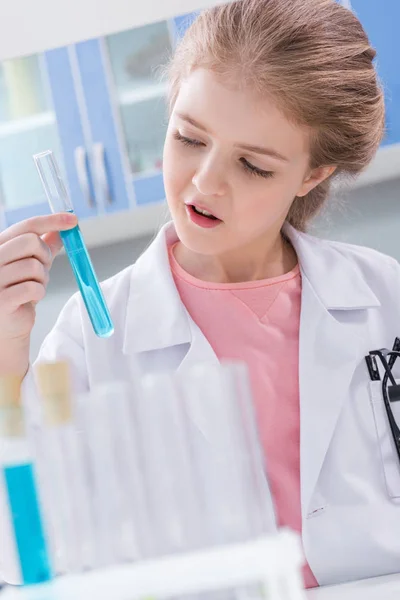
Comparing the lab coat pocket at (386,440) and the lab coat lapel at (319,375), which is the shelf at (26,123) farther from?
the lab coat pocket at (386,440)

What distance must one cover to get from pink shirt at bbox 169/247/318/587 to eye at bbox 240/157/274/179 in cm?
23

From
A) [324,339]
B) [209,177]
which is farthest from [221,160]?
[324,339]

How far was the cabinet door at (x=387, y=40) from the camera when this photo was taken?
2.60 metres

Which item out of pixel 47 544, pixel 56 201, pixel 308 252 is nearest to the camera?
pixel 47 544

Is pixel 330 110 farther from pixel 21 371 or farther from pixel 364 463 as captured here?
pixel 21 371

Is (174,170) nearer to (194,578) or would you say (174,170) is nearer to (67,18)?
(67,18)

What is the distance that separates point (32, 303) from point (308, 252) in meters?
0.62

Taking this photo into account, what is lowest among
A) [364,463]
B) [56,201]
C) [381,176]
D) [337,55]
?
[364,463]

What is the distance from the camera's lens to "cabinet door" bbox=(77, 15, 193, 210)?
2.67 meters

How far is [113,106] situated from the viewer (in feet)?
8.80

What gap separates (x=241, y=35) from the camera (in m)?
1.22

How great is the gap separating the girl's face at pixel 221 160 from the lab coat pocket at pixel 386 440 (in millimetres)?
Result: 311

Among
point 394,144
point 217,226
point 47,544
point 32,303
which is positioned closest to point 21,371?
point 32,303

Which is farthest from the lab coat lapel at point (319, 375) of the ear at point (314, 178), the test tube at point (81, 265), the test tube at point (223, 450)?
the test tube at point (223, 450)
